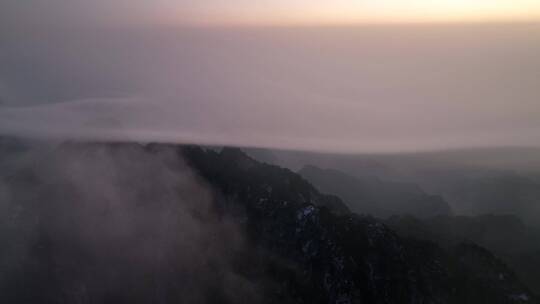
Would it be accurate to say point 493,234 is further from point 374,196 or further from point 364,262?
point 364,262

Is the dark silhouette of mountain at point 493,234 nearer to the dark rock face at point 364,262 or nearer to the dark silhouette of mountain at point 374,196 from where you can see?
the dark rock face at point 364,262

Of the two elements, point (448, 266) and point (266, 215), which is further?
point (266, 215)

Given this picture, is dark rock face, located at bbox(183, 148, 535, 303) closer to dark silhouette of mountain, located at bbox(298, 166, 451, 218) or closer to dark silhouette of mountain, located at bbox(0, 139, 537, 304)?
dark silhouette of mountain, located at bbox(0, 139, 537, 304)

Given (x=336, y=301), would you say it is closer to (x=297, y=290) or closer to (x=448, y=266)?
(x=297, y=290)

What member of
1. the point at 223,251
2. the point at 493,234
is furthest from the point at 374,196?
the point at 223,251

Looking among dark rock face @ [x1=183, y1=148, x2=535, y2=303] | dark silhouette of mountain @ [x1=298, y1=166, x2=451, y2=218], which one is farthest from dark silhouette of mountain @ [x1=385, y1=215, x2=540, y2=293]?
dark silhouette of mountain @ [x1=298, y1=166, x2=451, y2=218]

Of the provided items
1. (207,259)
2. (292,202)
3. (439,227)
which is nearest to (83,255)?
(207,259)

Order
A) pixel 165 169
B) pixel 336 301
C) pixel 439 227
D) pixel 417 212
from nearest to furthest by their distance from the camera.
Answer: pixel 336 301, pixel 165 169, pixel 439 227, pixel 417 212
